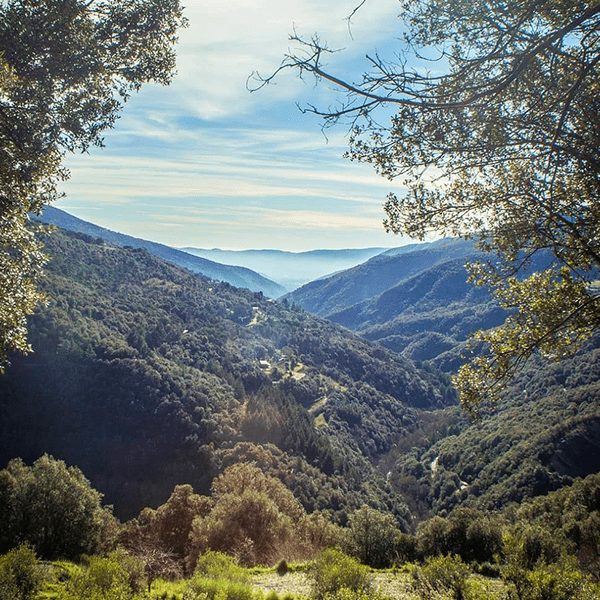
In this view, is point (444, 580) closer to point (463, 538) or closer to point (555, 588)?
point (555, 588)

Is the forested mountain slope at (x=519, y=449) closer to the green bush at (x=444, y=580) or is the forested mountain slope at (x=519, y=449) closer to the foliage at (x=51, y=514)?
the foliage at (x=51, y=514)

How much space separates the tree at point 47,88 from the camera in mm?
7340

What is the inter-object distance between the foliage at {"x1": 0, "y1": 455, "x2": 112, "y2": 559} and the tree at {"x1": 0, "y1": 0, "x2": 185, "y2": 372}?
23319 mm

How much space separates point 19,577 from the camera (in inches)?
380

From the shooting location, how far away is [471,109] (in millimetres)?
6781

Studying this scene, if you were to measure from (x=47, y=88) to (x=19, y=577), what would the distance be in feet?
33.0

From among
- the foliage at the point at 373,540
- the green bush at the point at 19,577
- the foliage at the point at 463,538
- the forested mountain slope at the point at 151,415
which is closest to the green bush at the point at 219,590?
the green bush at the point at 19,577

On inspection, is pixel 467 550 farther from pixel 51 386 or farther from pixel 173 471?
pixel 51 386

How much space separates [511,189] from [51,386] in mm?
117183

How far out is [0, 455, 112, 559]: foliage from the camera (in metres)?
26.0

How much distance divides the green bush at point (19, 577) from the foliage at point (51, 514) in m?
17.3

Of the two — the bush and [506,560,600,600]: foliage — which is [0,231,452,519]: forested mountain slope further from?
[506,560,600,600]: foliage

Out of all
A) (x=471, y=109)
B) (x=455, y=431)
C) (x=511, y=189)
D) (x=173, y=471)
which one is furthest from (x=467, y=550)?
(x=455, y=431)

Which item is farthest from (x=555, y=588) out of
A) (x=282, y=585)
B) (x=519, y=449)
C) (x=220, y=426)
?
(x=519, y=449)
